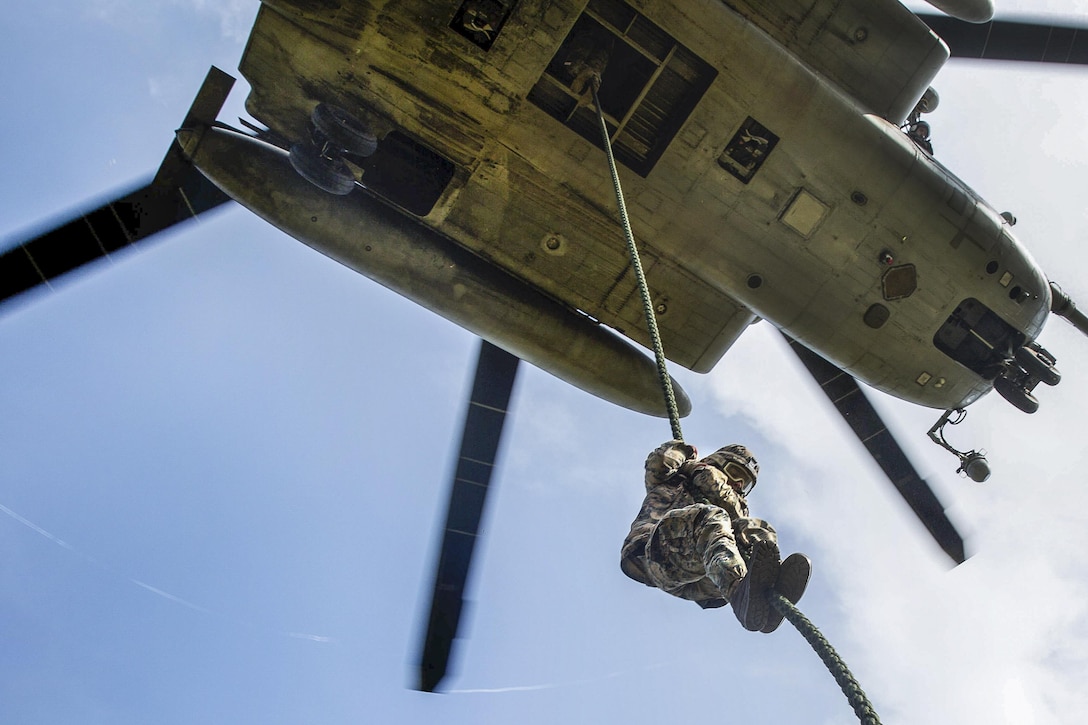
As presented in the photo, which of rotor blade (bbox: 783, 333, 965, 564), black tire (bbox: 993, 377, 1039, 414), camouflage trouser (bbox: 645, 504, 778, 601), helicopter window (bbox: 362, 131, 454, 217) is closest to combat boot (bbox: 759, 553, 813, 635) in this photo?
camouflage trouser (bbox: 645, 504, 778, 601)

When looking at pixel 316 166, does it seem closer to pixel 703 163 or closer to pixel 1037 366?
pixel 703 163

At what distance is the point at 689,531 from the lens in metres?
3.50

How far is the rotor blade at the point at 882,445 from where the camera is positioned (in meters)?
12.2

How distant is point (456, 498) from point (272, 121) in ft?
18.7

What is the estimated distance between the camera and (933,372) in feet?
35.4

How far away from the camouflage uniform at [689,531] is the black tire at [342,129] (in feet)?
19.4

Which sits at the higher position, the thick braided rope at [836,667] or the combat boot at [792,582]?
the thick braided rope at [836,667]

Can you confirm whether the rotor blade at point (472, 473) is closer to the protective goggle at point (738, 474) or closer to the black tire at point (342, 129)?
the black tire at point (342, 129)

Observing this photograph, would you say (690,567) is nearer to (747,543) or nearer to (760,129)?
(747,543)

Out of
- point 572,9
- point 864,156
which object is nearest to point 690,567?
point 572,9

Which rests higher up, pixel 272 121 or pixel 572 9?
pixel 572 9

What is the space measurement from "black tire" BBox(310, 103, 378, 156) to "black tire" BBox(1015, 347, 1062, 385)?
8.68 meters

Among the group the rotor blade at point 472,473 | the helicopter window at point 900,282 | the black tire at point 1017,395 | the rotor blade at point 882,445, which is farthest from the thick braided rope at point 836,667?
the rotor blade at point 882,445

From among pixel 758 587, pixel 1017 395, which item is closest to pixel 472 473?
pixel 1017 395
